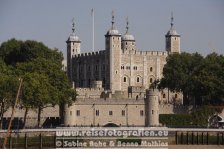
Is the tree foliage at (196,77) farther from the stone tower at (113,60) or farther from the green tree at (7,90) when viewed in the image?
the green tree at (7,90)

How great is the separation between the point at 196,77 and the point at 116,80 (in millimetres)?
19398

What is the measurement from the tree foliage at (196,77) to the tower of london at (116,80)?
10.7 ft

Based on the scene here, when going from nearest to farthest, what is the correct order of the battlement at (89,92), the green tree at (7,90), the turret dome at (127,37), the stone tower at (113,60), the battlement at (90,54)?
1. the green tree at (7,90)
2. the battlement at (89,92)
3. the stone tower at (113,60)
4. the battlement at (90,54)
5. the turret dome at (127,37)

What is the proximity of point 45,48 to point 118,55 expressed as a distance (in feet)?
38.4

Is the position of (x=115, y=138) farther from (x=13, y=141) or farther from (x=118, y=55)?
(x=118, y=55)

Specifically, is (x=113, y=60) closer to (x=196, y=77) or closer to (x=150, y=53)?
(x=150, y=53)

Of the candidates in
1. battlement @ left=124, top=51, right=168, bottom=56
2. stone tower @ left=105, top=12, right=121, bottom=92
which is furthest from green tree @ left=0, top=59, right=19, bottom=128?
battlement @ left=124, top=51, right=168, bottom=56

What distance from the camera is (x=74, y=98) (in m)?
94.4

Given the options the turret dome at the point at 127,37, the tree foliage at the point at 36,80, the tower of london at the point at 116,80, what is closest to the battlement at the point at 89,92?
the tower of london at the point at 116,80

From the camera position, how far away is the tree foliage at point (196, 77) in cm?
10356

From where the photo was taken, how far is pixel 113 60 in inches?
4879

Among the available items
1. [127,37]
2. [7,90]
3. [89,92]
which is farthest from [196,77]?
[127,37]

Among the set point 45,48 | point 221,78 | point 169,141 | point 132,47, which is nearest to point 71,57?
point 132,47

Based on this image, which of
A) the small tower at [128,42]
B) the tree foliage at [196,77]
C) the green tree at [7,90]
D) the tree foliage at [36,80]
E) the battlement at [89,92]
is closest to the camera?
the green tree at [7,90]
